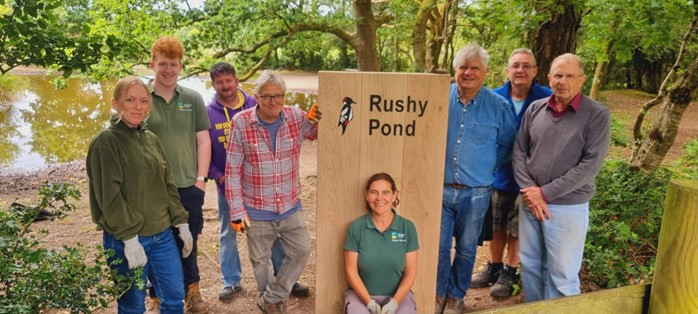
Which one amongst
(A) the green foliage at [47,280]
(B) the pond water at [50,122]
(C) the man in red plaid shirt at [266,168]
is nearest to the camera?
(A) the green foliage at [47,280]

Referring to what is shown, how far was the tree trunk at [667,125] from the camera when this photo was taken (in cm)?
493

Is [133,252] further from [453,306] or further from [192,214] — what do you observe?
[453,306]

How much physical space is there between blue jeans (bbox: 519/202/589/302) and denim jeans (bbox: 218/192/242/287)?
88.2 inches

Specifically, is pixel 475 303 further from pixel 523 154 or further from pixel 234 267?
pixel 234 267

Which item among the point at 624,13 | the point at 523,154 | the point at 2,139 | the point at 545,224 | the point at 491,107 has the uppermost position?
the point at 624,13

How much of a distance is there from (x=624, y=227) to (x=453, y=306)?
1715 mm

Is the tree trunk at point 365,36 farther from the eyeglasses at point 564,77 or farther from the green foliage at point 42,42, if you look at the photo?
the eyeglasses at point 564,77

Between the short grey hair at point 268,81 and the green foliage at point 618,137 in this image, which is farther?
the green foliage at point 618,137

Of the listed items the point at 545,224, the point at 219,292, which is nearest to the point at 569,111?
the point at 545,224

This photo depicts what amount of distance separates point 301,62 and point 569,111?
31189 millimetres

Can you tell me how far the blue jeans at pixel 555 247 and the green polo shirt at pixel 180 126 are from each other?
7.44ft

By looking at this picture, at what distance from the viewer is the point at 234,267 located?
3916mm

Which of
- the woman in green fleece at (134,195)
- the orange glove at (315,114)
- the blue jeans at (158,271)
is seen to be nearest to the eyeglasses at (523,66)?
the orange glove at (315,114)

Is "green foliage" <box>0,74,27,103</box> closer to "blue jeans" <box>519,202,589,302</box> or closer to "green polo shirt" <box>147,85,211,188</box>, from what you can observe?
"green polo shirt" <box>147,85,211,188</box>
